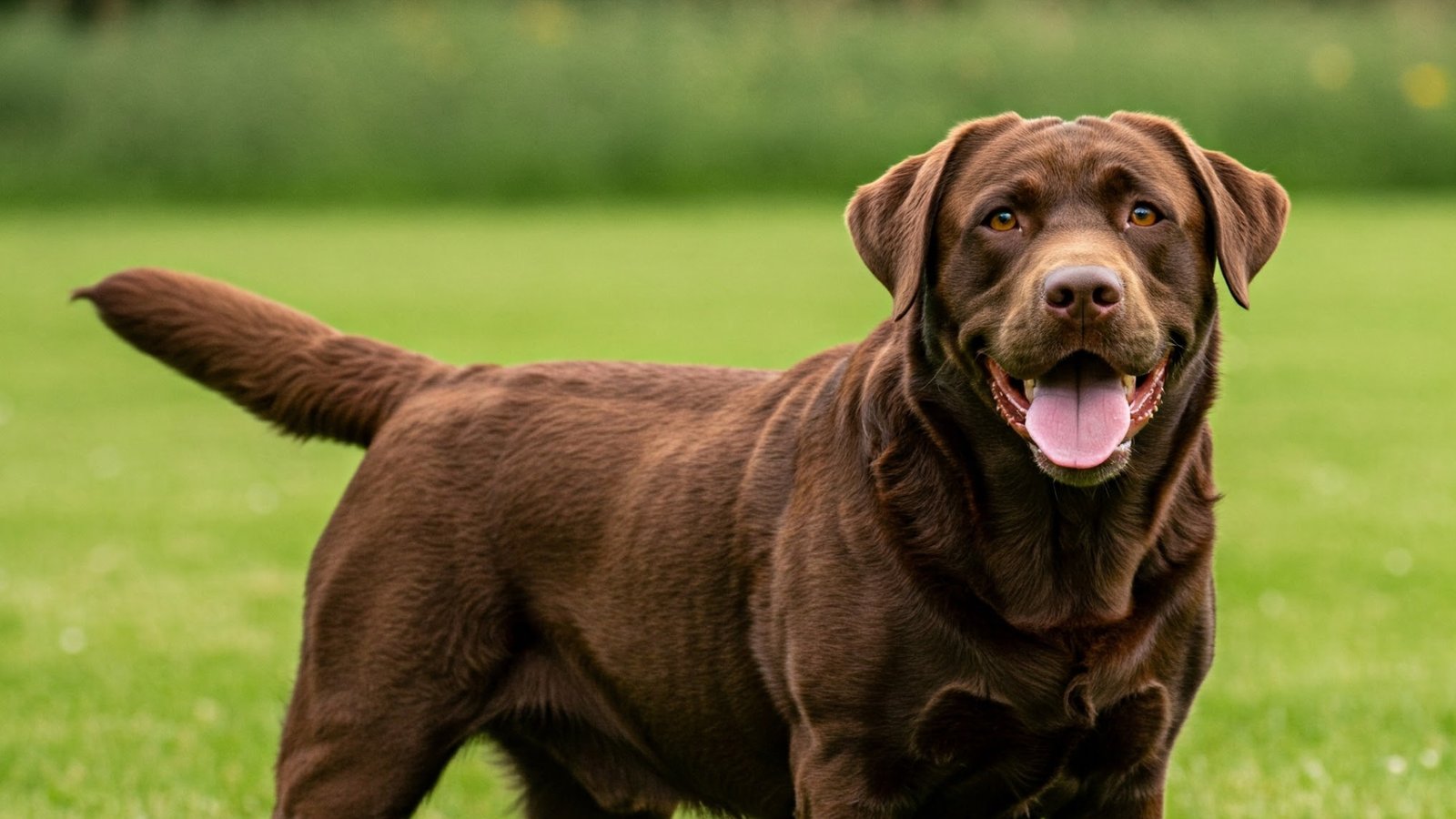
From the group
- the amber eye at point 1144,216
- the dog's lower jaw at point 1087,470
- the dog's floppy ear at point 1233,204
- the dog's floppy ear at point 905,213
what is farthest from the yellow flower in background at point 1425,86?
the dog's lower jaw at point 1087,470

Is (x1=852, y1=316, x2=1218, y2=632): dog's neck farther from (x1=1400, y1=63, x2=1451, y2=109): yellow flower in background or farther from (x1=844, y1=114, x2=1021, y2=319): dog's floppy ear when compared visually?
(x1=1400, y1=63, x2=1451, y2=109): yellow flower in background

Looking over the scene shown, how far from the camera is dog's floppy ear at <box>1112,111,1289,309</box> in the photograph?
136 inches

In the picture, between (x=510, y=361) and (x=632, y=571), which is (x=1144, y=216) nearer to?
(x=632, y=571)

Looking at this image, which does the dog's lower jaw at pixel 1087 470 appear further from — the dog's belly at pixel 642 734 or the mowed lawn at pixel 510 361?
the mowed lawn at pixel 510 361

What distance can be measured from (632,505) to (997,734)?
900 mm

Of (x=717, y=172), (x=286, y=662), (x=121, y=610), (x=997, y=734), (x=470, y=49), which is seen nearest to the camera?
(x=997, y=734)

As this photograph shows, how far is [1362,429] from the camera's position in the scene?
10.2 m

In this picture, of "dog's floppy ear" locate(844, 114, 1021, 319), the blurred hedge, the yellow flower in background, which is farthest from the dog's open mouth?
the yellow flower in background

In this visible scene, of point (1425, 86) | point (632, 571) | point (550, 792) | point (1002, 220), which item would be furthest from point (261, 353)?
point (1425, 86)

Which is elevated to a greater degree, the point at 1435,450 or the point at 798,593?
the point at 798,593

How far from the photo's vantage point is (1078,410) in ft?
10.8

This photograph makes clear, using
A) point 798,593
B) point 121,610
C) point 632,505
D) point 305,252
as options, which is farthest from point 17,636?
point 305,252

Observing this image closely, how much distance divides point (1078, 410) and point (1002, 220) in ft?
1.24

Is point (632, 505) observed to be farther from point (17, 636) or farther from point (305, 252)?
point (305, 252)
